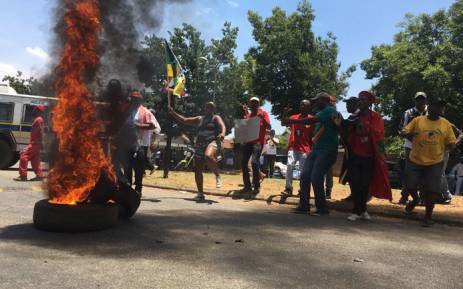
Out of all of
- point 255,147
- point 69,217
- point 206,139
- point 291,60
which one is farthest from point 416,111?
point 291,60

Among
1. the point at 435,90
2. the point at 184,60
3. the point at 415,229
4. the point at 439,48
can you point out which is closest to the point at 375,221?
the point at 415,229

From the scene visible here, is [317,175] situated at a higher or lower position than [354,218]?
higher

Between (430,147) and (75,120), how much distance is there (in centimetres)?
515

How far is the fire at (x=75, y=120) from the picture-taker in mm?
5062

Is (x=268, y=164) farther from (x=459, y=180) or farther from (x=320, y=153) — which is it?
(x=320, y=153)

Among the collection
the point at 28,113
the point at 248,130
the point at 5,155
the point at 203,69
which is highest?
the point at 203,69

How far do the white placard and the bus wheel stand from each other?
33.2 feet

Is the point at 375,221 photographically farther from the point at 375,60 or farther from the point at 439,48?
the point at 375,60

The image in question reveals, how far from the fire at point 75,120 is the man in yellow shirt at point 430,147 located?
4.80 metres

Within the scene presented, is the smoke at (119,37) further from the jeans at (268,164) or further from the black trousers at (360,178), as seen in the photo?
the jeans at (268,164)

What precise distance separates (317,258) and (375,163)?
10.9 ft

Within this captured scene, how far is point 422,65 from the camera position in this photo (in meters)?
29.6

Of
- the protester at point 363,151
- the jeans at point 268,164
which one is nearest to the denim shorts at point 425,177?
the protester at point 363,151

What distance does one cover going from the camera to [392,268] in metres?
4.16
